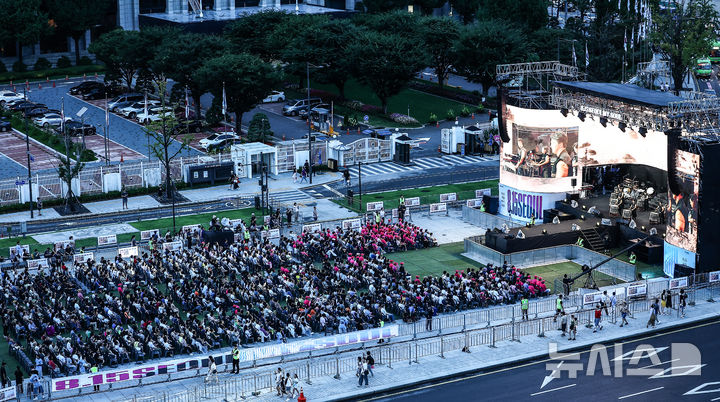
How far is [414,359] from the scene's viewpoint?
56.1 meters

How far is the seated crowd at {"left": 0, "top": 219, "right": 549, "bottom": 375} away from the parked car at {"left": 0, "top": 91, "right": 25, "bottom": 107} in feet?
180

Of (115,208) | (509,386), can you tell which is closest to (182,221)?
(115,208)

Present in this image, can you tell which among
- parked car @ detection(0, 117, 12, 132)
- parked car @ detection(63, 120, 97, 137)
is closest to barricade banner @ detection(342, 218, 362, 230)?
parked car @ detection(63, 120, 97, 137)

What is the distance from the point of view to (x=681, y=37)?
127875 mm

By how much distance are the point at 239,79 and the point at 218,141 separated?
7.34m

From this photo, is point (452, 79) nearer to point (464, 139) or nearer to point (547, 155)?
point (464, 139)

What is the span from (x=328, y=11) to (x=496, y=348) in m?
102

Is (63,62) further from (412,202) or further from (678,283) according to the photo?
(678,283)

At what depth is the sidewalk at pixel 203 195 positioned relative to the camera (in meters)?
86.0

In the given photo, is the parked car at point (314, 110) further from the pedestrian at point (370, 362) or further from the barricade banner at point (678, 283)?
the pedestrian at point (370, 362)

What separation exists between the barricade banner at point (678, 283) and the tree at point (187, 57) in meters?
61.1

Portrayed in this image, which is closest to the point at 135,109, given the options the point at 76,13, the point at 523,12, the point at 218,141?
the point at 218,141

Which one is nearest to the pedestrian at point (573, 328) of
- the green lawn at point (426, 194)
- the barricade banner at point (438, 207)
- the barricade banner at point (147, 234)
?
the barricade banner at point (438, 207)

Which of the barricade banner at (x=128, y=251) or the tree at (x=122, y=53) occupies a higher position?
the tree at (x=122, y=53)
